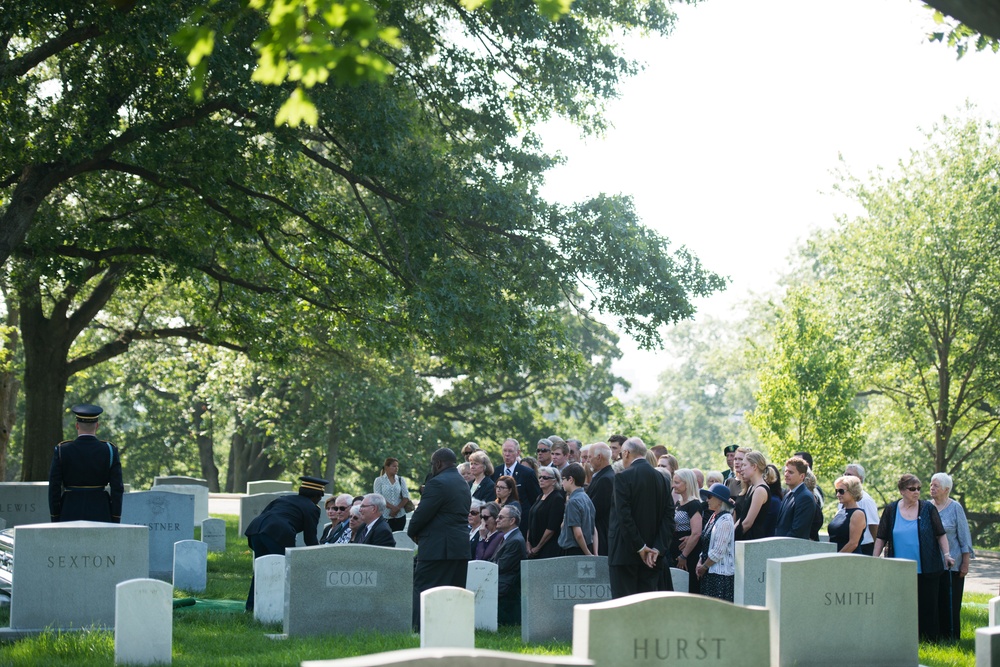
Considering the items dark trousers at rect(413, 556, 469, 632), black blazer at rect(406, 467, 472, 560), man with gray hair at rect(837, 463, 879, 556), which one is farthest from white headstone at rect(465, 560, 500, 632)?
man with gray hair at rect(837, 463, 879, 556)

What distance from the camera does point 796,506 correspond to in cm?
1120

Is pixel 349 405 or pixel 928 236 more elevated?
pixel 928 236

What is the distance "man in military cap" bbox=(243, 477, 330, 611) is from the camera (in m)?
12.8

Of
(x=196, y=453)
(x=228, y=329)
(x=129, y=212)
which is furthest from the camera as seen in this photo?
(x=196, y=453)

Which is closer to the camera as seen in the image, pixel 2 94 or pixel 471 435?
pixel 2 94

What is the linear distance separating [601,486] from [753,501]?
165cm

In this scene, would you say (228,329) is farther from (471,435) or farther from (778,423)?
(471,435)

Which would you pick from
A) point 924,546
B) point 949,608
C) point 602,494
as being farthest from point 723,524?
point 949,608

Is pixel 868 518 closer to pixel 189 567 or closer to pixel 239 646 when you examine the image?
pixel 239 646

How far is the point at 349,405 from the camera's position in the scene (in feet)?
117

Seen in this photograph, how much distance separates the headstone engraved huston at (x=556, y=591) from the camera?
10.8 meters

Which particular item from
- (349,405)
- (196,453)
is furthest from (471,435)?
(196,453)

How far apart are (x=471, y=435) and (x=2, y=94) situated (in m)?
30.8

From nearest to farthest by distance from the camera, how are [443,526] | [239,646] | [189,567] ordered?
1. [239,646]
2. [443,526]
3. [189,567]
